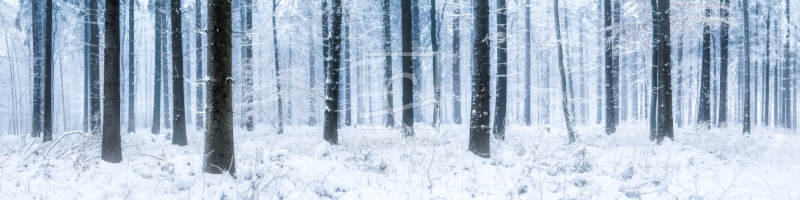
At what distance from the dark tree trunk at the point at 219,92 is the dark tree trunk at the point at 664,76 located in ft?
36.7

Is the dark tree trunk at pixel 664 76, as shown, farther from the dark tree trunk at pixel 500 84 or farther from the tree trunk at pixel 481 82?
the tree trunk at pixel 481 82

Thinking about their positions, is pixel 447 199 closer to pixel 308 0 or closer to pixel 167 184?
pixel 167 184

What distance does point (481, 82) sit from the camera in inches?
302

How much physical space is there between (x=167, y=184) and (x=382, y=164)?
11.1 ft

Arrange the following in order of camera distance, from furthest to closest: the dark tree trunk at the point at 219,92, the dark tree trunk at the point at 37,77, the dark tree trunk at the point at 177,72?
the dark tree trunk at the point at 37,77 < the dark tree trunk at the point at 177,72 < the dark tree trunk at the point at 219,92

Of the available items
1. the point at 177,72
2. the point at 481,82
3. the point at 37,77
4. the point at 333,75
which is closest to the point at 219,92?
the point at 333,75

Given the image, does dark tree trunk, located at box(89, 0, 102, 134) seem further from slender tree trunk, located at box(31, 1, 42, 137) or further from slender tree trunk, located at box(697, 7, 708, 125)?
slender tree trunk, located at box(697, 7, 708, 125)

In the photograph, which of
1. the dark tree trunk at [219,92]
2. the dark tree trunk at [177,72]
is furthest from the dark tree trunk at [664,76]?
the dark tree trunk at [177,72]

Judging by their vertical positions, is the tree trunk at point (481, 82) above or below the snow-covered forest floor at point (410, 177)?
above

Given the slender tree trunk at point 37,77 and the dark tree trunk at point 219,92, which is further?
the slender tree trunk at point 37,77

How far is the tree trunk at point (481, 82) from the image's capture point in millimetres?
7668

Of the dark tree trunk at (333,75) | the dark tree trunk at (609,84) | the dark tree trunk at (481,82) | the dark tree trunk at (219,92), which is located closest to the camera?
the dark tree trunk at (219,92)

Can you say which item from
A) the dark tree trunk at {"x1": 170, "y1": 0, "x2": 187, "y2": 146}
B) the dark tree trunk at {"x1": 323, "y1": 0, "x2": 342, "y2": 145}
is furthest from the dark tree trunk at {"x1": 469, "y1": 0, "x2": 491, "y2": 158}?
the dark tree trunk at {"x1": 170, "y1": 0, "x2": 187, "y2": 146}

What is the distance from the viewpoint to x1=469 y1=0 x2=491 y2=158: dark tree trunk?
7.67 meters
